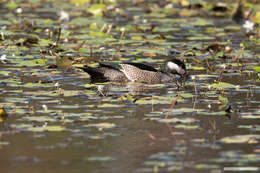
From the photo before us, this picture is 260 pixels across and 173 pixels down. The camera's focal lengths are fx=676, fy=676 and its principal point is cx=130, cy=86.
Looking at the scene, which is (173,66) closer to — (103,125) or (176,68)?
(176,68)

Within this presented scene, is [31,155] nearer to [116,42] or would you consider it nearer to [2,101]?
[2,101]

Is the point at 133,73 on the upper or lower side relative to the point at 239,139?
upper

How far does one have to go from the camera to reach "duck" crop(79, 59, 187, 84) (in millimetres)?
11867

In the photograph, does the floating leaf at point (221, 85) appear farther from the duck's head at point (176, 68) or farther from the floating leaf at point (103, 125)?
the floating leaf at point (103, 125)

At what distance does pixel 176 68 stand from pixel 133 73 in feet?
2.73

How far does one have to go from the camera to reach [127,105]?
9.54m

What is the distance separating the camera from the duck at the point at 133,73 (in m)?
11.9

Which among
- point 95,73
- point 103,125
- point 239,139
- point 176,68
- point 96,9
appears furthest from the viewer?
point 96,9

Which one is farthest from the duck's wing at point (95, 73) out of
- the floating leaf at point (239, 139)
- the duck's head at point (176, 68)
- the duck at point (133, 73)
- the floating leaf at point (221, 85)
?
the floating leaf at point (239, 139)

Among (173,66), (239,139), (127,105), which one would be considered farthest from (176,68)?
(239,139)

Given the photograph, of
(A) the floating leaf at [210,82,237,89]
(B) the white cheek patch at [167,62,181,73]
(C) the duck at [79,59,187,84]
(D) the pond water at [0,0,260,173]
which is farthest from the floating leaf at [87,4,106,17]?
(A) the floating leaf at [210,82,237,89]

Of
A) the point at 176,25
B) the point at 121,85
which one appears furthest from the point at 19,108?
the point at 176,25

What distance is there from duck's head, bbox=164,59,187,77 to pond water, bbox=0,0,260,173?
0.93 ft

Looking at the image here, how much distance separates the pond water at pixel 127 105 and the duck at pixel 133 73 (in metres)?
0.20
